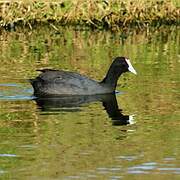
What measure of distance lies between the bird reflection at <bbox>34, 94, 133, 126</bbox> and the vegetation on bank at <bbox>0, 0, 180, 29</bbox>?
12.3 m

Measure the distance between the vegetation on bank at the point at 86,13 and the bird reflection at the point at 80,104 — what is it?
12.3 m

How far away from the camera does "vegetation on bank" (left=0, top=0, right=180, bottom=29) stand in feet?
90.5

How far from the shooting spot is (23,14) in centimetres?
2769

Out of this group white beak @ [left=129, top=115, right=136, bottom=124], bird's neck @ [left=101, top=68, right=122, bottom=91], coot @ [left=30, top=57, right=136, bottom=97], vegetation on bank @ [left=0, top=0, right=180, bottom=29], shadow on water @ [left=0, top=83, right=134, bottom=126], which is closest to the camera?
white beak @ [left=129, top=115, right=136, bottom=124]

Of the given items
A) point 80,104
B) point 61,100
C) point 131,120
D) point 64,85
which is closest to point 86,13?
point 64,85

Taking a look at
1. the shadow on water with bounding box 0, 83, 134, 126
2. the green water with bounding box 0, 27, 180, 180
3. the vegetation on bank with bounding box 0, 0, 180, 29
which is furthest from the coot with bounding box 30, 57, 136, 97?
the vegetation on bank with bounding box 0, 0, 180, 29

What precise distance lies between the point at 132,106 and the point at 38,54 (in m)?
6.49

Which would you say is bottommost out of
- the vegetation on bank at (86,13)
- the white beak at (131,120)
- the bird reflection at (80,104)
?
the vegetation on bank at (86,13)

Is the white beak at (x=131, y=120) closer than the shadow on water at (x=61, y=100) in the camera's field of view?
Yes

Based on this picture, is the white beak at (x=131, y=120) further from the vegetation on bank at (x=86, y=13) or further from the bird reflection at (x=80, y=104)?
the vegetation on bank at (x=86, y=13)

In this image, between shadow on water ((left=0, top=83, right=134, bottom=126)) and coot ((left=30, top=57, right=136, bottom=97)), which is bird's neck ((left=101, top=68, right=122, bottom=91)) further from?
shadow on water ((left=0, top=83, right=134, bottom=126))

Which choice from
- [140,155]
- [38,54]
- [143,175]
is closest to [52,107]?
[140,155]

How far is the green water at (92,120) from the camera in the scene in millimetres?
9938

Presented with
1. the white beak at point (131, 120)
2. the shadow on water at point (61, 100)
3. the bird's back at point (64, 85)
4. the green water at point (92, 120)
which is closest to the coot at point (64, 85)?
the bird's back at point (64, 85)
